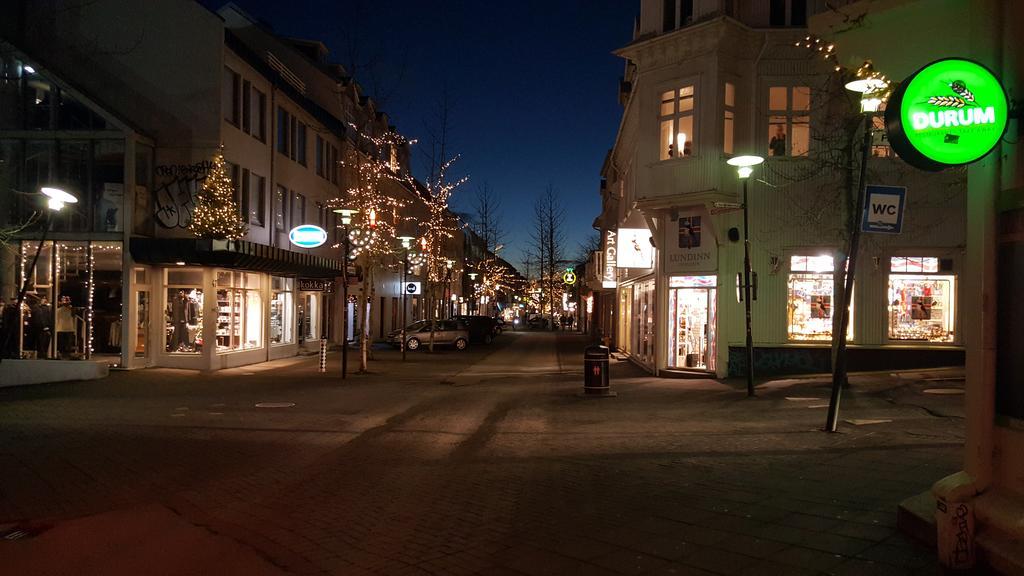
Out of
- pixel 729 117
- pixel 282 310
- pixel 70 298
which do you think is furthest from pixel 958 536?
pixel 282 310

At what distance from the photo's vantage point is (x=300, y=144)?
30188mm

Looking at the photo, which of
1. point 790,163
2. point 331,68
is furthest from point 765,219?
point 331,68

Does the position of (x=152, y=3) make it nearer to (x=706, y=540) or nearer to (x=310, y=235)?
(x=310, y=235)

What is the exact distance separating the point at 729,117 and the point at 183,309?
16724 mm

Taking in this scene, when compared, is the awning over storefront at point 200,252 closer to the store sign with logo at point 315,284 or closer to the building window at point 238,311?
the building window at point 238,311

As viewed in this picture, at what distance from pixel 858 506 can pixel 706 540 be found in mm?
1792

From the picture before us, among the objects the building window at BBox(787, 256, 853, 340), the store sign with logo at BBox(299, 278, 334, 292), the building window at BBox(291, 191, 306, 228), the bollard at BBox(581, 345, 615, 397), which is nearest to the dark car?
the building window at BBox(291, 191, 306, 228)

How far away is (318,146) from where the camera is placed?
32438 millimetres

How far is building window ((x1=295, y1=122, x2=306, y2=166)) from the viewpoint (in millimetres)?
29667

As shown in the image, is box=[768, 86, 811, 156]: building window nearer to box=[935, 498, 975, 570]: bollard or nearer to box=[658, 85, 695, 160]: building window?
box=[658, 85, 695, 160]: building window

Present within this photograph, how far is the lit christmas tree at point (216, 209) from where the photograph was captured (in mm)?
21406

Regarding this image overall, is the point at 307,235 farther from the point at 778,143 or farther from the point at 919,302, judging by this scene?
the point at 919,302

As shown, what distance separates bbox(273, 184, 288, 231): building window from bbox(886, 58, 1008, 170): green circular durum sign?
79.5ft

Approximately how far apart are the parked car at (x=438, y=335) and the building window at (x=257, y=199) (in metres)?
12.2
